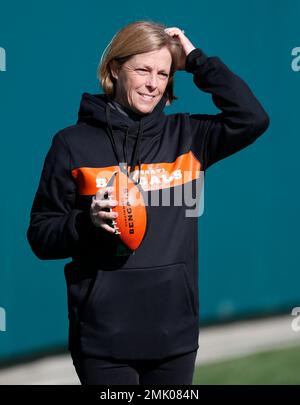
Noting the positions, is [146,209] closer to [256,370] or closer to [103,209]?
[103,209]

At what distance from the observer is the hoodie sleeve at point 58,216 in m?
2.61

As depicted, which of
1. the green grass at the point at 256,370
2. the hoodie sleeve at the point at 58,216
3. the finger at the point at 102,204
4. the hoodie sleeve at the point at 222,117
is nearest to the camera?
the finger at the point at 102,204

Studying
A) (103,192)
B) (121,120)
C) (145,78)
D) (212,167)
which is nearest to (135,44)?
(145,78)

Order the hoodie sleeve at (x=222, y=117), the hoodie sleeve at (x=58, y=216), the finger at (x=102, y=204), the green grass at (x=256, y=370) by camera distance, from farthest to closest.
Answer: the green grass at (x=256, y=370)
the hoodie sleeve at (x=222, y=117)
the hoodie sleeve at (x=58, y=216)
the finger at (x=102, y=204)

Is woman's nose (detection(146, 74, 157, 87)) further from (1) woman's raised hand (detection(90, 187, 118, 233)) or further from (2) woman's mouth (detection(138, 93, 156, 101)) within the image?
(1) woman's raised hand (detection(90, 187, 118, 233))

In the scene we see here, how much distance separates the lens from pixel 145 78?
2.68 m

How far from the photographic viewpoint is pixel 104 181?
262 centimetres

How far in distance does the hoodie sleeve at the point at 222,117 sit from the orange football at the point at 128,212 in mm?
293

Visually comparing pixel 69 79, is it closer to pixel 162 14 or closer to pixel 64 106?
pixel 64 106

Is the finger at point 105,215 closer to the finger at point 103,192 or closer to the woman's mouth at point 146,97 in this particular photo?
the finger at point 103,192

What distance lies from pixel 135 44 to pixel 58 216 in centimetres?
57

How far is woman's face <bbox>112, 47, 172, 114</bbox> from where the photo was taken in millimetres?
2666

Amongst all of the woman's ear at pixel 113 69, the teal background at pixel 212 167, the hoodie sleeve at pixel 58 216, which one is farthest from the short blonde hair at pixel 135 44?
the teal background at pixel 212 167

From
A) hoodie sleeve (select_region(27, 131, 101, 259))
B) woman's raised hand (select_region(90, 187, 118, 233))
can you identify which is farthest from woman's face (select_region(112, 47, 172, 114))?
woman's raised hand (select_region(90, 187, 118, 233))
